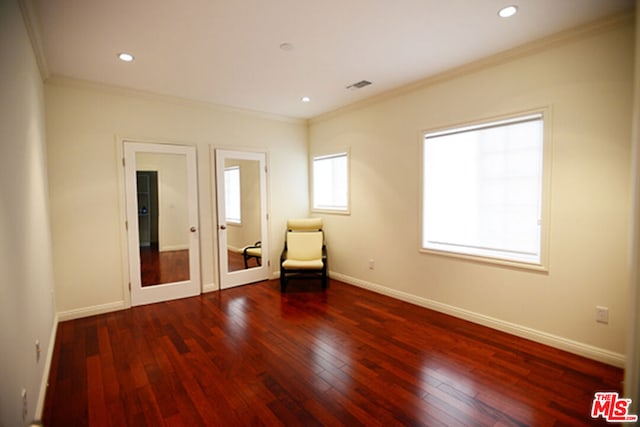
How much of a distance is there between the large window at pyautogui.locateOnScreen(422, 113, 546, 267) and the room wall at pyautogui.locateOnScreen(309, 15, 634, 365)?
0.44 feet

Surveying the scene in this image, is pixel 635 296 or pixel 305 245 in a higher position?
pixel 635 296

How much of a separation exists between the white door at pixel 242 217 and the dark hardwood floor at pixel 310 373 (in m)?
1.20

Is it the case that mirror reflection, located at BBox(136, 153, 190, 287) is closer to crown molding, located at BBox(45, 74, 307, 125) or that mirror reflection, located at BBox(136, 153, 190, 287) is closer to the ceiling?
crown molding, located at BBox(45, 74, 307, 125)

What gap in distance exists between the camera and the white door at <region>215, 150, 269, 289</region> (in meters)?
4.59

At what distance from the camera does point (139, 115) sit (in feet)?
12.8

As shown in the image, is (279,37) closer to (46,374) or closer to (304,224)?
(304,224)

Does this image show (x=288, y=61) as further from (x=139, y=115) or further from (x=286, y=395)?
(x=286, y=395)

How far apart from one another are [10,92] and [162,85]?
84.3 inches

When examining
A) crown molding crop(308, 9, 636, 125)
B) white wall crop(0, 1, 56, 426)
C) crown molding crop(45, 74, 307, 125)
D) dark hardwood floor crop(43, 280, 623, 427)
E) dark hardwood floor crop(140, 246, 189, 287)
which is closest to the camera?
white wall crop(0, 1, 56, 426)

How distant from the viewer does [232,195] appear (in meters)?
4.71

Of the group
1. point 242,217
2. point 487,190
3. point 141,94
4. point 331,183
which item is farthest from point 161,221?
point 487,190

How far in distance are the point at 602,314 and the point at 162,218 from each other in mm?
4777

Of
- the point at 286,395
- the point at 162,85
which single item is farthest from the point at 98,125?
the point at 286,395

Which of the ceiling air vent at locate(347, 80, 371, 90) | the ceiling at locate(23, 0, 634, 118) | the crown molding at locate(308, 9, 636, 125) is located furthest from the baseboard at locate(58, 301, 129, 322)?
the crown molding at locate(308, 9, 636, 125)
